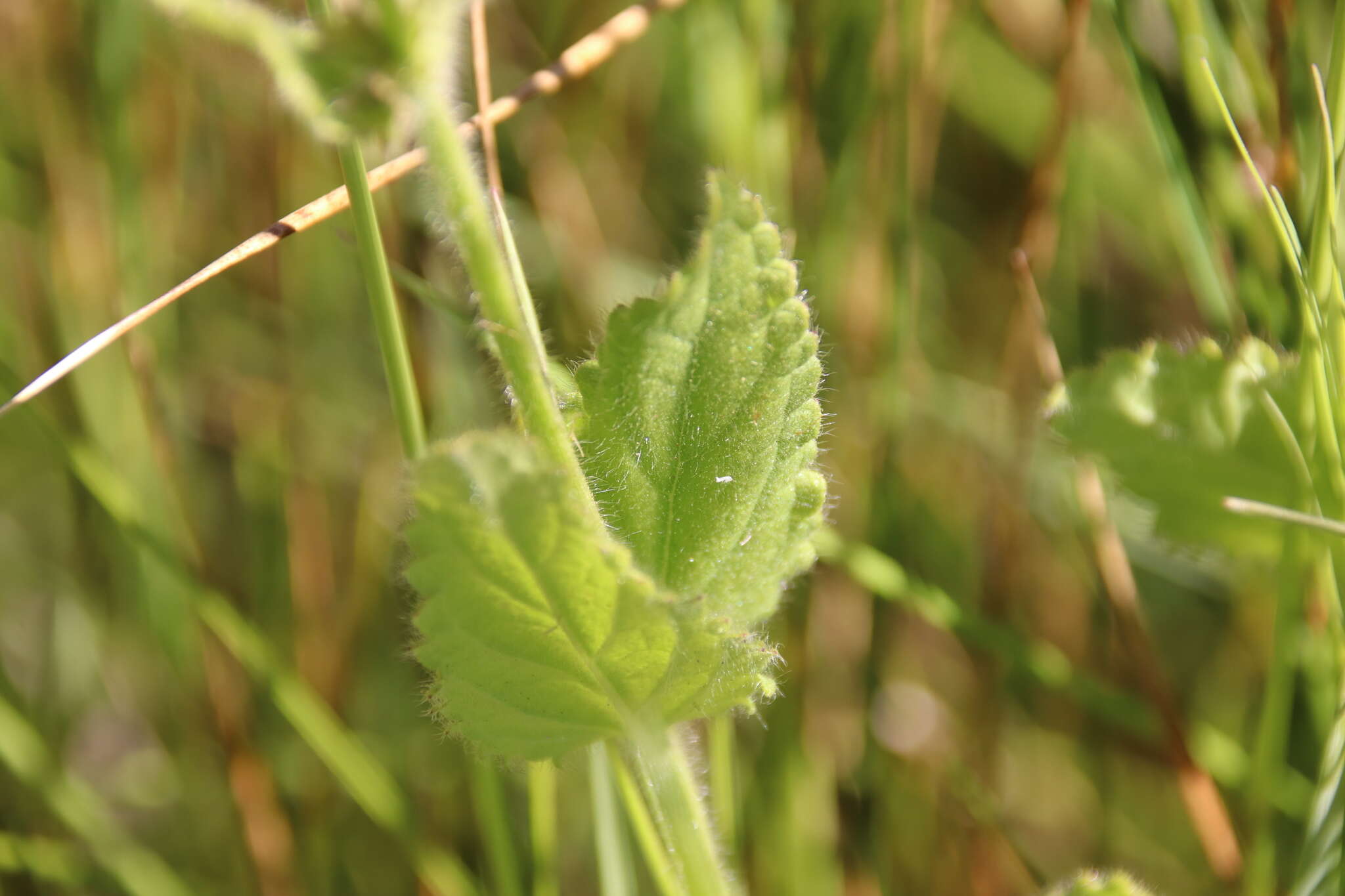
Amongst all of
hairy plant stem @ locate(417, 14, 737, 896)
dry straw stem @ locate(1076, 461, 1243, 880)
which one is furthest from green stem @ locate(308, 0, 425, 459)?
dry straw stem @ locate(1076, 461, 1243, 880)

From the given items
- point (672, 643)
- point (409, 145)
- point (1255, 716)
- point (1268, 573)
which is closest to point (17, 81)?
point (409, 145)

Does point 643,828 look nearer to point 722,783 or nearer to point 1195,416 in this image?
point 722,783

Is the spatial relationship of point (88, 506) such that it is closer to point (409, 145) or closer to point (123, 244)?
point (123, 244)

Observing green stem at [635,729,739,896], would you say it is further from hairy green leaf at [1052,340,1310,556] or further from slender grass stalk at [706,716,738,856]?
hairy green leaf at [1052,340,1310,556]

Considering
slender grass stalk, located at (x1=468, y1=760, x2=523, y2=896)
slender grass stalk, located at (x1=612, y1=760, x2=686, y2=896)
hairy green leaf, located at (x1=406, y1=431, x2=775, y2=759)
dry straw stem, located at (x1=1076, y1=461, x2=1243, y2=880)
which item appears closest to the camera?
hairy green leaf, located at (x1=406, y1=431, x2=775, y2=759)

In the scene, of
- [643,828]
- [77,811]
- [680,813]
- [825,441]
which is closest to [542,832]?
[643,828]
